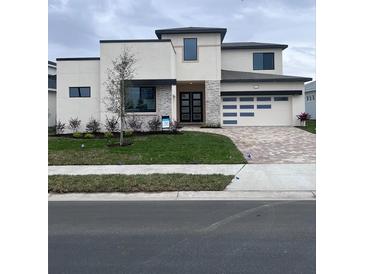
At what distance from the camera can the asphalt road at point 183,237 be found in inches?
173

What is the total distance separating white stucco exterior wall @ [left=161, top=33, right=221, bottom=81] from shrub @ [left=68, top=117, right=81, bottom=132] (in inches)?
288

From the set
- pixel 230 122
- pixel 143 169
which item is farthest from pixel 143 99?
pixel 143 169

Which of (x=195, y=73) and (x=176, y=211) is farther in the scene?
(x=195, y=73)

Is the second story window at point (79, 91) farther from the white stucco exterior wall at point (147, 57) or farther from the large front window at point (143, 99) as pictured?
the large front window at point (143, 99)

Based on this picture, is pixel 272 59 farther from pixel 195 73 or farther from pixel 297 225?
pixel 297 225

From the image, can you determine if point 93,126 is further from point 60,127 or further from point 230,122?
point 230,122

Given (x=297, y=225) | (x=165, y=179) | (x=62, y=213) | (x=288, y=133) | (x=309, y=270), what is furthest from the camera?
(x=288, y=133)

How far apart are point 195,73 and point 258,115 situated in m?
5.22

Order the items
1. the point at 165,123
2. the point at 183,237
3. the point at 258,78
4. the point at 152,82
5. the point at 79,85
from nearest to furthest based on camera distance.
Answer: the point at 183,237
the point at 165,123
the point at 152,82
the point at 79,85
the point at 258,78

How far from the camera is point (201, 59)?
25.1 meters

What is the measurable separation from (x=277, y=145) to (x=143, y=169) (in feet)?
24.4

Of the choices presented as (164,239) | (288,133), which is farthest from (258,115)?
(164,239)

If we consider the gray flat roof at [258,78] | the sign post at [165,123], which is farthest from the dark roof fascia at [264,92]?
the sign post at [165,123]

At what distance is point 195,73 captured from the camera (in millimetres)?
25172
